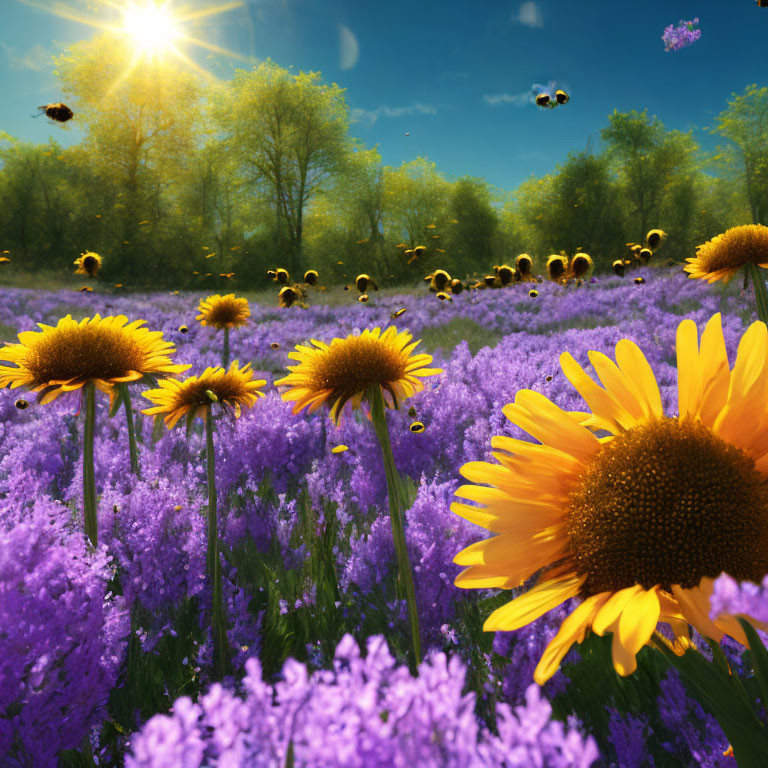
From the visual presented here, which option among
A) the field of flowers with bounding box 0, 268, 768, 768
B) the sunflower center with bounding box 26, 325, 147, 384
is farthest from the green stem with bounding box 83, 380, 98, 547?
the sunflower center with bounding box 26, 325, 147, 384

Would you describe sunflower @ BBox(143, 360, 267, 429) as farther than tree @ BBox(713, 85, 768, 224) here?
No

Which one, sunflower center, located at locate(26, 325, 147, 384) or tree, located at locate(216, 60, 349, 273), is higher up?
tree, located at locate(216, 60, 349, 273)

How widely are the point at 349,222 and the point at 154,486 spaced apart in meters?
43.5

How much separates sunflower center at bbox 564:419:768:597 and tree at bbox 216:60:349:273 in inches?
1617

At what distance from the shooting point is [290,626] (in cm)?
208

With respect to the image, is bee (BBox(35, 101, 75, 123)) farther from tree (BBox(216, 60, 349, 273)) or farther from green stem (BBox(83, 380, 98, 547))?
tree (BBox(216, 60, 349, 273))

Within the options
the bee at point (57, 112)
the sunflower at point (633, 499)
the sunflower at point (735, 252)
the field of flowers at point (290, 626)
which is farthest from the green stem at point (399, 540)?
the bee at point (57, 112)

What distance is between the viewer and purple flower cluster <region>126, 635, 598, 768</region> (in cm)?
48

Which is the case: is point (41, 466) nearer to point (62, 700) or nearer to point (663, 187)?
point (62, 700)

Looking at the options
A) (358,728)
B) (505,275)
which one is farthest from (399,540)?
(505,275)

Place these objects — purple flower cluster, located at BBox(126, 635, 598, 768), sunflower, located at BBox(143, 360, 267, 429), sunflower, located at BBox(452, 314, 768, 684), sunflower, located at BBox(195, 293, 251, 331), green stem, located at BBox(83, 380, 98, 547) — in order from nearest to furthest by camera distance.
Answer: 1. purple flower cluster, located at BBox(126, 635, 598, 768)
2. sunflower, located at BBox(452, 314, 768, 684)
3. green stem, located at BBox(83, 380, 98, 547)
4. sunflower, located at BBox(143, 360, 267, 429)
5. sunflower, located at BBox(195, 293, 251, 331)

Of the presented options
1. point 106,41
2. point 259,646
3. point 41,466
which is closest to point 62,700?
point 259,646

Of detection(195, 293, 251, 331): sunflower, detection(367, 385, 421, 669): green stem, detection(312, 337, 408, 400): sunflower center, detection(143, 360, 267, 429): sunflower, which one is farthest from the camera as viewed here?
detection(195, 293, 251, 331): sunflower

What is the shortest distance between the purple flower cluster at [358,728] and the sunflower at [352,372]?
4.40 feet
